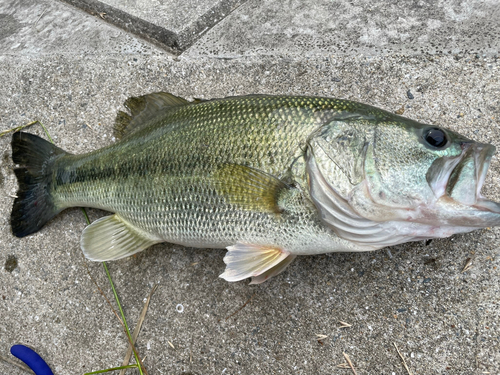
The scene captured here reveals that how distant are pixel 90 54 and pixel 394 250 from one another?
249cm

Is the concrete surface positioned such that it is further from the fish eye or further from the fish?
the fish eye

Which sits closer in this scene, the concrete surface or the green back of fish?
the green back of fish

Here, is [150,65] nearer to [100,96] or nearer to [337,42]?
[100,96]

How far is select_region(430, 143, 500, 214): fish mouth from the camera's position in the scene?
1.45 m

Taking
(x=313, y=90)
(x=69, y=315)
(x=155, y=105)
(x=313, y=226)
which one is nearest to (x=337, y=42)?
(x=313, y=90)

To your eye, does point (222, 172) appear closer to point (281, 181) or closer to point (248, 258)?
point (281, 181)

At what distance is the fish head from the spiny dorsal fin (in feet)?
0.55

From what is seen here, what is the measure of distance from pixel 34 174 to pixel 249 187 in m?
1.48

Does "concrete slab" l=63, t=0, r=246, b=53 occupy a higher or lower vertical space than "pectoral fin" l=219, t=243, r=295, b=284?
higher

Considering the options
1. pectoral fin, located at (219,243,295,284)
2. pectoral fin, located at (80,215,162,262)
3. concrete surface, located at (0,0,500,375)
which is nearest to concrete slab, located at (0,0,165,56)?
concrete surface, located at (0,0,500,375)

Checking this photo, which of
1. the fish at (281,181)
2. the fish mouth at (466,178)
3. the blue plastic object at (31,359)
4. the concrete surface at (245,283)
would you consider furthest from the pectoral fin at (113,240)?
the fish mouth at (466,178)

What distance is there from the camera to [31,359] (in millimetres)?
2164

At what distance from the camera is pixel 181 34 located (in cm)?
262

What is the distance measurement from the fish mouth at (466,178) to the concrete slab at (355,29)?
1.06 m
